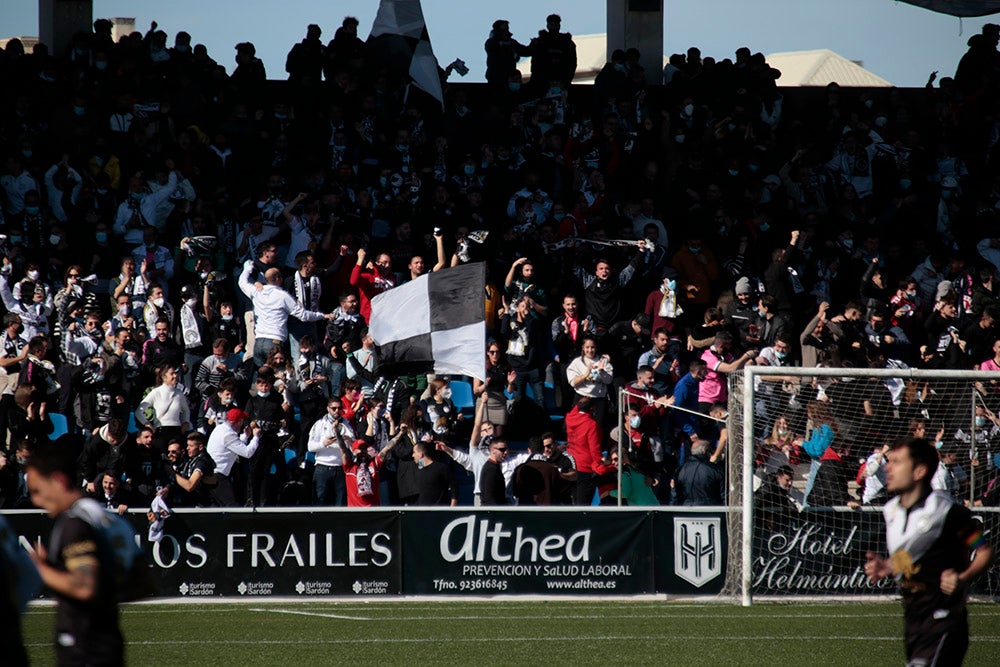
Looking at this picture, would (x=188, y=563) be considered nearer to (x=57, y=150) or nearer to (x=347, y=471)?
(x=347, y=471)

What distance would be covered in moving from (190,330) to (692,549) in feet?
23.4

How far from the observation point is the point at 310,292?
59.7 feet

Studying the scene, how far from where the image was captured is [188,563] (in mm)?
15352

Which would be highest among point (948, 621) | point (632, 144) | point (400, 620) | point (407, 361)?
point (632, 144)

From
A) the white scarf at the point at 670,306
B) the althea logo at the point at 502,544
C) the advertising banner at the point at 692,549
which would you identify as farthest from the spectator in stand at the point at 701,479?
the white scarf at the point at 670,306

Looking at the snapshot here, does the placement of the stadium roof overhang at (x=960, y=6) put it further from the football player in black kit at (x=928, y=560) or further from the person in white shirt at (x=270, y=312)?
the football player in black kit at (x=928, y=560)

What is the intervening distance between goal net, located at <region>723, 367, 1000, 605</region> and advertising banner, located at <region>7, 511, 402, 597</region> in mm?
4014

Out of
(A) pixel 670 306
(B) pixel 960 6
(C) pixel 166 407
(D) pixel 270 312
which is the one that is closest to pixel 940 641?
(C) pixel 166 407

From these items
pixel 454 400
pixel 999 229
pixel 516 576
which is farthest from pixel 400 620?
pixel 999 229

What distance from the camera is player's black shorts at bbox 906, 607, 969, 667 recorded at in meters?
6.55

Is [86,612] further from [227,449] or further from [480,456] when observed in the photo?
[480,456]

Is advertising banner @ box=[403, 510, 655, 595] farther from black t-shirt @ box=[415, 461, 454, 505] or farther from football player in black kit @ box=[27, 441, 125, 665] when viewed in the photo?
football player in black kit @ box=[27, 441, 125, 665]

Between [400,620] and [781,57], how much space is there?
47.2m

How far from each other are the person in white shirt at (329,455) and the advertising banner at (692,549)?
3.85 m
